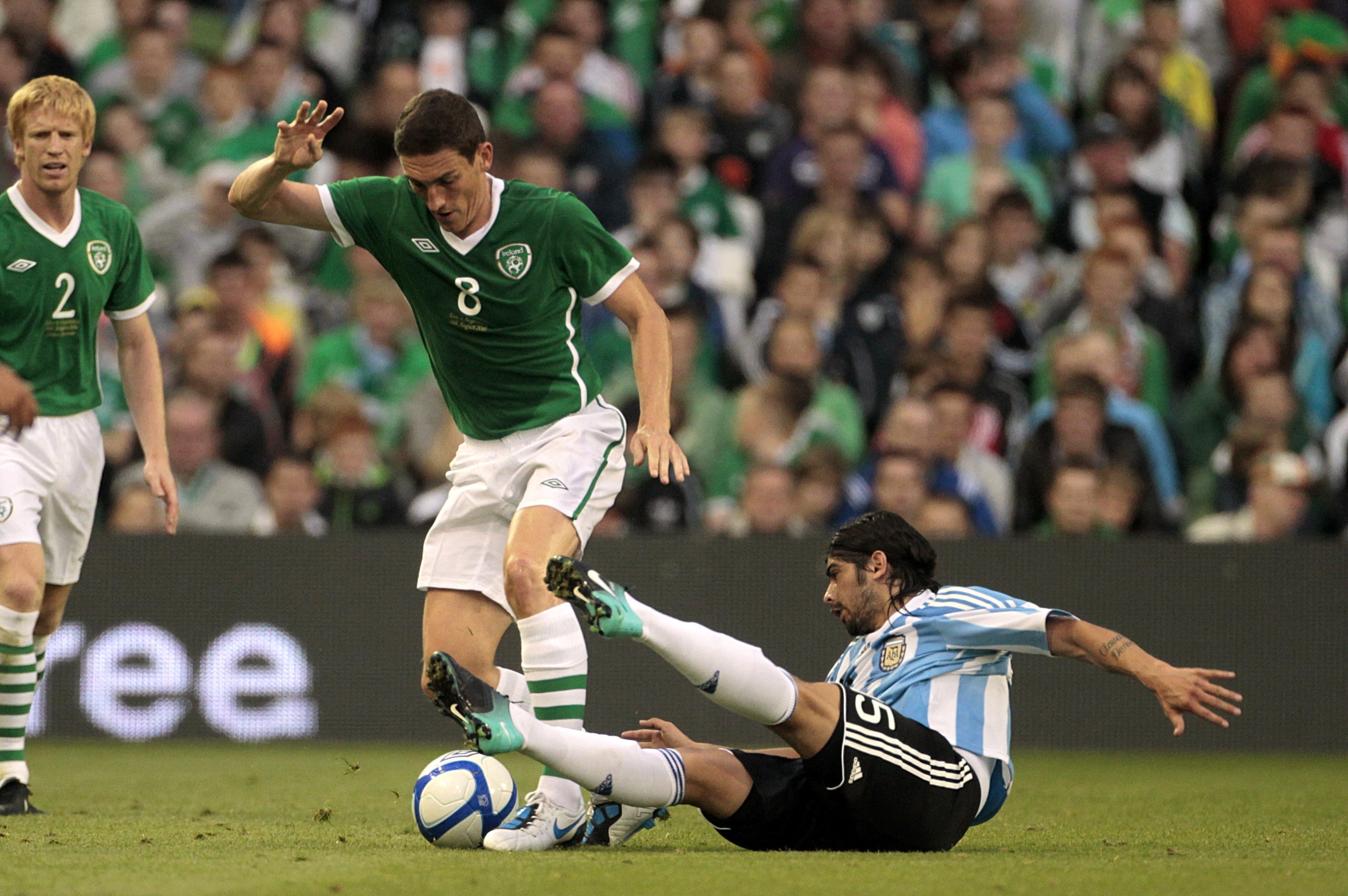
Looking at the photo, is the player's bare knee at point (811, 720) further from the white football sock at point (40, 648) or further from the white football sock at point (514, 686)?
the white football sock at point (40, 648)

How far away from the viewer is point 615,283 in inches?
217

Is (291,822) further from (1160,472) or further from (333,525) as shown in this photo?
(1160,472)

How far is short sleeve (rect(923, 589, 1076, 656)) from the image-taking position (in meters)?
4.86

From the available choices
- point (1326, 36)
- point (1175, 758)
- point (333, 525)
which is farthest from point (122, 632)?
point (1326, 36)

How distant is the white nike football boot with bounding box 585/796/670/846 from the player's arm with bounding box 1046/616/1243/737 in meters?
1.24

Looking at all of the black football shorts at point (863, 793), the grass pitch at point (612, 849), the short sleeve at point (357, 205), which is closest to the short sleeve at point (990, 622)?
the black football shorts at point (863, 793)

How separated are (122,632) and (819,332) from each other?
4.37 meters

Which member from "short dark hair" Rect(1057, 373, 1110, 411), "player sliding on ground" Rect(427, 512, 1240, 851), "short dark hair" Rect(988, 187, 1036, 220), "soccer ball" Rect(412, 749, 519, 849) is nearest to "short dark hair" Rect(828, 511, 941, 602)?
"player sliding on ground" Rect(427, 512, 1240, 851)

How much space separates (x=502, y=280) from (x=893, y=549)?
1.47 metres

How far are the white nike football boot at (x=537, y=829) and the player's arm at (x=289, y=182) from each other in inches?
76.3

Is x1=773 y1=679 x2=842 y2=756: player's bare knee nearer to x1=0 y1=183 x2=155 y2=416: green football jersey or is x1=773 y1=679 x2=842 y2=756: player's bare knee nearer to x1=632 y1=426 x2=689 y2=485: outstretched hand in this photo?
x1=632 y1=426 x2=689 y2=485: outstretched hand

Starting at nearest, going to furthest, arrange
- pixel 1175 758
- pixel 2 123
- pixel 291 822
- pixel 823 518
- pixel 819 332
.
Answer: pixel 291 822 → pixel 1175 758 → pixel 823 518 → pixel 819 332 → pixel 2 123

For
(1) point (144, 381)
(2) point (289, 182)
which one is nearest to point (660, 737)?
(2) point (289, 182)

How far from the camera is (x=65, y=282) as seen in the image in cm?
616
